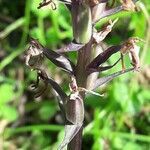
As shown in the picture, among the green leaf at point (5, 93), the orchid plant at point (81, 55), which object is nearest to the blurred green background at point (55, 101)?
the green leaf at point (5, 93)

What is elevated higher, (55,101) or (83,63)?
(83,63)

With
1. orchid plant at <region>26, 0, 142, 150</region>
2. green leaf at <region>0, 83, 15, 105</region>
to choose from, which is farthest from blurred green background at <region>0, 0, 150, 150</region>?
orchid plant at <region>26, 0, 142, 150</region>

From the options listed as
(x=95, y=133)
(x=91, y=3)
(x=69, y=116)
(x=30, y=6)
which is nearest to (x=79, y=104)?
(x=69, y=116)

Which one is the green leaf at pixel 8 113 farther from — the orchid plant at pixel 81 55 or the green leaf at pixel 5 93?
the orchid plant at pixel 81 55

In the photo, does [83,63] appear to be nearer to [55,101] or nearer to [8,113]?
[8,113]

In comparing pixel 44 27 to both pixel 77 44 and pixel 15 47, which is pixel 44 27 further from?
pixel 77 44

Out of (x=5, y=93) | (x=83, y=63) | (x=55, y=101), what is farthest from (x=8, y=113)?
(x=83, y=63)

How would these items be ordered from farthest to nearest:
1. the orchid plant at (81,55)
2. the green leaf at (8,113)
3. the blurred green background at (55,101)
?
the green leaf at (8,113)
the blurred green background at (55,101)
the orchid plant at (81,55)
